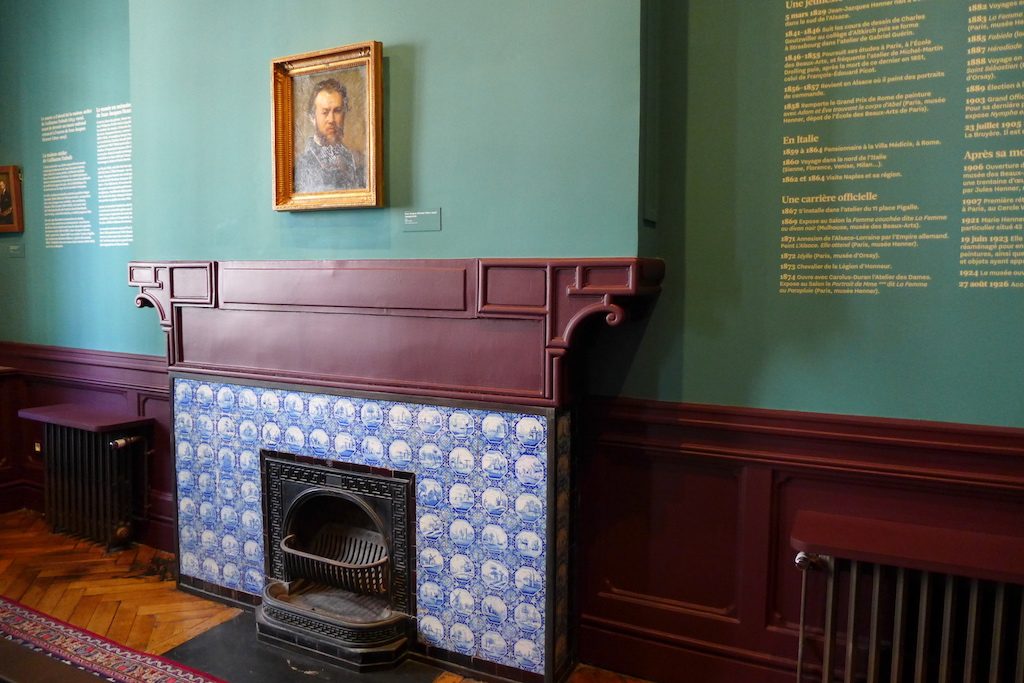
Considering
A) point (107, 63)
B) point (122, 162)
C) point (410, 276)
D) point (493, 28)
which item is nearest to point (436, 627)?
point (410, 276)

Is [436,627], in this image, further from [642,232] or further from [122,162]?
[122,162]

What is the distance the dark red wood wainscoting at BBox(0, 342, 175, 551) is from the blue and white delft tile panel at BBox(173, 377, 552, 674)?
87 centimetres

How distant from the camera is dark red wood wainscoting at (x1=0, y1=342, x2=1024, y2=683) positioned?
2.60m

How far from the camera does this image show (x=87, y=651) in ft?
10.8

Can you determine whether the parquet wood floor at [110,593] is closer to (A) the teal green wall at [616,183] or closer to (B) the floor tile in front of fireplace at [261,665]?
(B) the floor tile in front of fireplace at [261,665]

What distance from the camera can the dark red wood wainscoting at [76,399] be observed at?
14.9 feet

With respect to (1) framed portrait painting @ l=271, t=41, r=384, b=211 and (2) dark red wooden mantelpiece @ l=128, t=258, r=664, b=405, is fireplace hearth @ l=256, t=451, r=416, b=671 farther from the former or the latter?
(1) framed portrait painting @ l=271, t=41, r=384, b=211

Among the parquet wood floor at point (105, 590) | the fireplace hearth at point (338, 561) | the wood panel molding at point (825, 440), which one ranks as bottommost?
the parquet wood floor at point (105, 590)

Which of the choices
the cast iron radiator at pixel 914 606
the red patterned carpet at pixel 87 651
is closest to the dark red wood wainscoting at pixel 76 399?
the red patterned carpet at pixel 87 651

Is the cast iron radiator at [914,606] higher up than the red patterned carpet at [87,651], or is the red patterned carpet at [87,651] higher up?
the cast iron radiator at [914,606]

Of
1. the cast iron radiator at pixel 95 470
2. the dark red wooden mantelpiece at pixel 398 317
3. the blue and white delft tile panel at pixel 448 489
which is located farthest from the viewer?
the cast iron radiator at pixel 95 470

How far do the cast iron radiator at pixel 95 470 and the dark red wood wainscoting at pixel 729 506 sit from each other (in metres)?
3.00

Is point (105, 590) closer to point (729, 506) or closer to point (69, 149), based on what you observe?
point (69, 149)

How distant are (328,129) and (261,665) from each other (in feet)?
8.07
